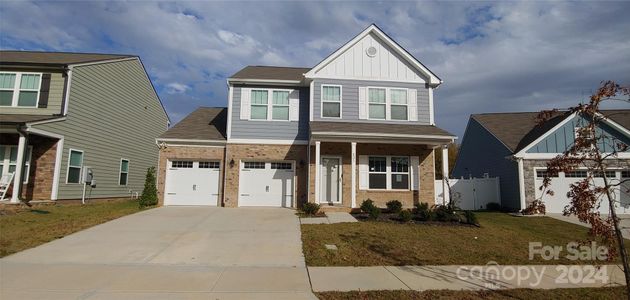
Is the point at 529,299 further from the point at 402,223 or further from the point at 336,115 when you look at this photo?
the point at 336,115

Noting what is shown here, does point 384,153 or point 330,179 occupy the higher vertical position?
point 384,153

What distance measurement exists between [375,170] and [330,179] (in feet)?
6.50

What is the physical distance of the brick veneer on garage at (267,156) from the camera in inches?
628

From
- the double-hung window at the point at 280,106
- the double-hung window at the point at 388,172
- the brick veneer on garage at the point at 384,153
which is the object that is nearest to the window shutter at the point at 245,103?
the double-hung window at the point at 280,106

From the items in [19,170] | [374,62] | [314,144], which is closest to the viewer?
[19,170]

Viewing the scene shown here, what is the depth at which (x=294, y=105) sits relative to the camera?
16.6 meters

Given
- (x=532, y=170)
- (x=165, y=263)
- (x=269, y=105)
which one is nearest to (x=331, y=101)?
(x=269, y=105)

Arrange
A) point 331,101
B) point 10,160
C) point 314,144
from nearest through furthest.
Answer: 1. point 10,160
2. point 314,144
3. point 331,101

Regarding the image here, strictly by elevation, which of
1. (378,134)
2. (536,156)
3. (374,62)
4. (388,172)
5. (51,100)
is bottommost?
(388,172)

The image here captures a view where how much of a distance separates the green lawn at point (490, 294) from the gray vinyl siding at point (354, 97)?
35.3 feet

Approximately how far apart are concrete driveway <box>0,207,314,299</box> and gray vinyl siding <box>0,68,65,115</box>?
24.9ft

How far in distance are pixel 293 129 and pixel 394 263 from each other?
9770 millimetres

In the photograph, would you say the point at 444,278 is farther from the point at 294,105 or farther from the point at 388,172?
the point at 294,105

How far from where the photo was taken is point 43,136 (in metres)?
15.1
